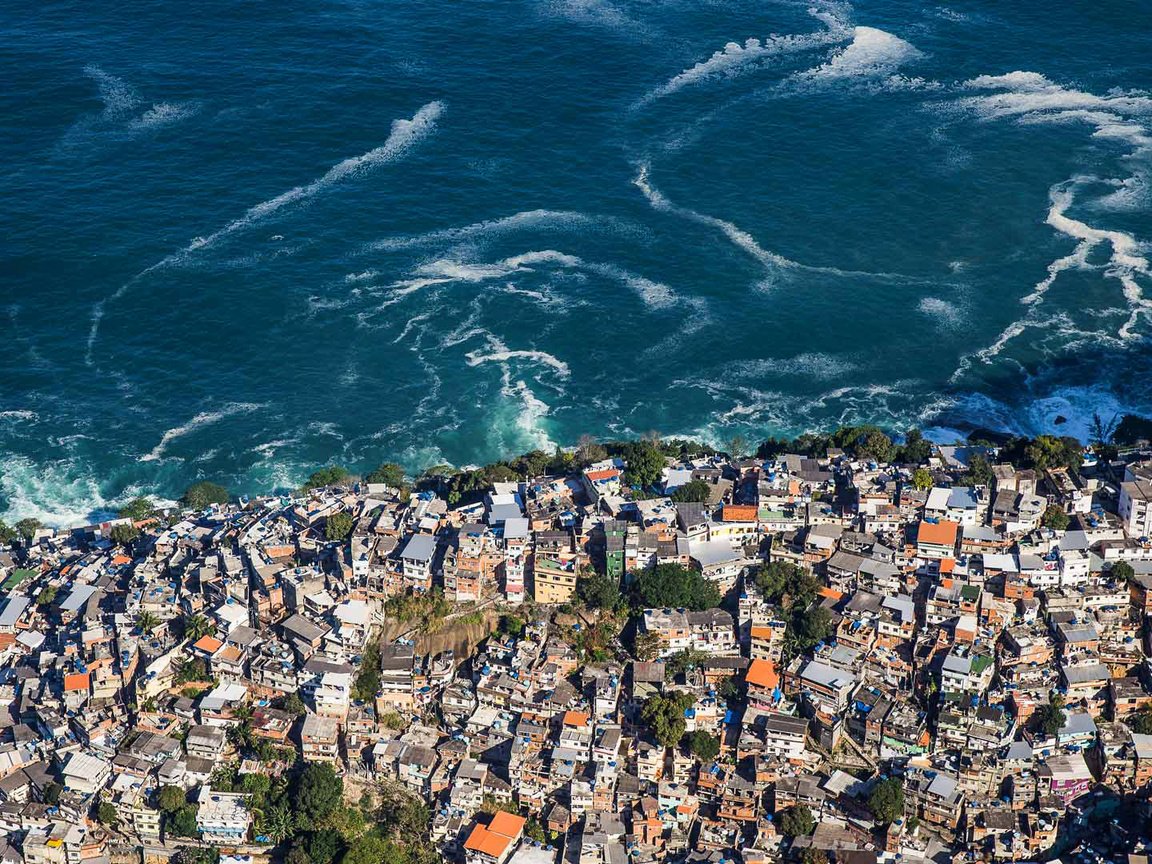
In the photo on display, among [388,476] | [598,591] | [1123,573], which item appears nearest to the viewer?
[1123,573]

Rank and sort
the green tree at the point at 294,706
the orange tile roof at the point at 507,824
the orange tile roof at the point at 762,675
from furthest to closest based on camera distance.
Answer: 1. the green tree at the point at 294,706
2. the orange tile roof at the point at 762,675
3. the orange tile roof at the point at 507,824

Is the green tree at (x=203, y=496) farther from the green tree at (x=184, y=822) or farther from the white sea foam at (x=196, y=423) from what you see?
the green tree at (x=184, y=822)

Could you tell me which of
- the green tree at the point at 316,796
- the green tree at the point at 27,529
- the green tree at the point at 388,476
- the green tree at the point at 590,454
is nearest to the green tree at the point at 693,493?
the green tree at the point at 590,454

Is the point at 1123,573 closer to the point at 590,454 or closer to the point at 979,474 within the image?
the point at 979,474

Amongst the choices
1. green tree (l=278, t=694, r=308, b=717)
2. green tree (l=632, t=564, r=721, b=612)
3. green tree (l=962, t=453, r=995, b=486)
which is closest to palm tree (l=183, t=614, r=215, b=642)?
green tree (l=278, t=694, r=308, b=717)

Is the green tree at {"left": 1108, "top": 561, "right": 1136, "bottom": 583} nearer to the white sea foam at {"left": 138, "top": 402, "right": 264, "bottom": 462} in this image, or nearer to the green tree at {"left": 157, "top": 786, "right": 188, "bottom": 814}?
the green tree at {"left": 157, "top": 786, "right": 188, "bottom": 814}

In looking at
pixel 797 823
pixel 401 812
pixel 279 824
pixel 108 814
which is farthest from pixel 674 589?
pixel 108 814
